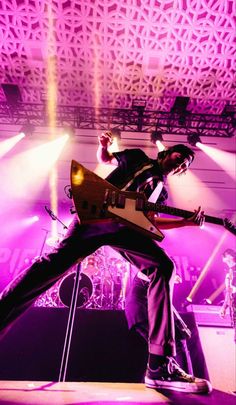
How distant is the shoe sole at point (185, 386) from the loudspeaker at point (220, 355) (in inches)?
116

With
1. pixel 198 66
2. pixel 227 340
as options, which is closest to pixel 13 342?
pixel 227 340

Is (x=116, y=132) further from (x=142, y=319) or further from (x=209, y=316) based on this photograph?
(x=209, y=316)

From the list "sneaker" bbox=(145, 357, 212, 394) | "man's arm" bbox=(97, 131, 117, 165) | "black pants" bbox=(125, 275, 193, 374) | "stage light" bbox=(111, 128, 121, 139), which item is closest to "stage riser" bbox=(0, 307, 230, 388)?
"black pants" bbox=(125, 275, 193, 374)

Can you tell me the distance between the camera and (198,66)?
194 inches

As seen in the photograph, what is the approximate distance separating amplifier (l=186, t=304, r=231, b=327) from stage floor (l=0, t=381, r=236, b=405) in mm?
4007

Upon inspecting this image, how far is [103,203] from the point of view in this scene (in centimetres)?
200

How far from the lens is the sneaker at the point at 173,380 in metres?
1.67

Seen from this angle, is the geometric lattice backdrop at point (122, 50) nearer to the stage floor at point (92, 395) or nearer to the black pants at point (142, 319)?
the black pants at point (142, 319)

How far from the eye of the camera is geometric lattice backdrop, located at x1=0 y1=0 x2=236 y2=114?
13.5 ft

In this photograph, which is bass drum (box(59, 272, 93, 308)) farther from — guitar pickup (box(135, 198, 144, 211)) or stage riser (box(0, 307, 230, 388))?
guitar pickup (box(135, 198, 144, 211))

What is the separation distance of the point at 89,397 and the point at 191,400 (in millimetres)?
566

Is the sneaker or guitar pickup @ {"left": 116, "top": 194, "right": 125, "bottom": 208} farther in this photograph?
guitar pickup @ {"left": 116, "top": 194, "right": 125, "bottom": 208}

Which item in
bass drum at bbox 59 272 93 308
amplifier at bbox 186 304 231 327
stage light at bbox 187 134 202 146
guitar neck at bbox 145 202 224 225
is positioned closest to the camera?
guitar neck at bbox 145 202 224 225

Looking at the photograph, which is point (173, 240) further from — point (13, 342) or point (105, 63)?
point (13, 342)
